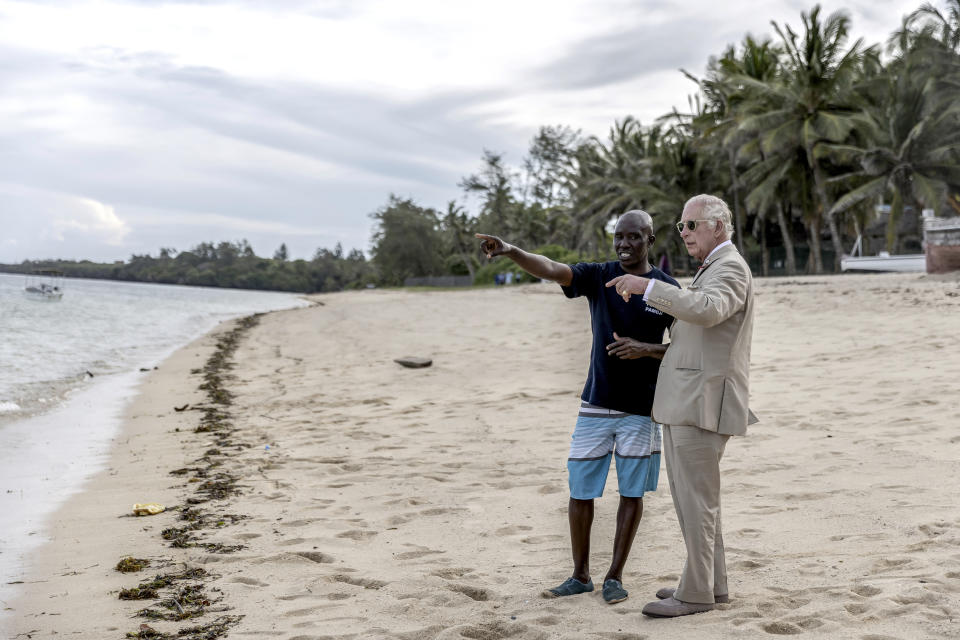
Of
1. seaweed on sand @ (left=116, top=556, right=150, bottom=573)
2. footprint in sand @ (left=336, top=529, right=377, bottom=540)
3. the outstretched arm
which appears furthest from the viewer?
footprint in sand @ (left=336, top=529, right=377, bottom=540)

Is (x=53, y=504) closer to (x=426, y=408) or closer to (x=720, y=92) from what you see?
(x=426, y=408)

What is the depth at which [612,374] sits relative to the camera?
3.29 metres

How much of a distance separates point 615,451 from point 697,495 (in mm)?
478

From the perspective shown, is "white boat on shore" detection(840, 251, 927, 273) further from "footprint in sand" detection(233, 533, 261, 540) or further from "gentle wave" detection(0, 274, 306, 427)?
"footprint in sand" detection(233, 533, 261, 540)

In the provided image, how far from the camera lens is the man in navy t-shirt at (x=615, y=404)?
3.29m

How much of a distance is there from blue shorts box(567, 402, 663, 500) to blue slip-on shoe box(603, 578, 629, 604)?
35 cm

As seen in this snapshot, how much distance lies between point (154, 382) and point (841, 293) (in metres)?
12.5

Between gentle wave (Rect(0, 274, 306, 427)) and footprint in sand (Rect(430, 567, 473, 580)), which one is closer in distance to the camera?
footprint in sand (Rect(430, 567, 473, 580))

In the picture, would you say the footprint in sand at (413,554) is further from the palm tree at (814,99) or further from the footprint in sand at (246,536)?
the palm tree at (814,99)

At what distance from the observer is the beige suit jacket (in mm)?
2859

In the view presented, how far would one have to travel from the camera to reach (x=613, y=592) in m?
3.26

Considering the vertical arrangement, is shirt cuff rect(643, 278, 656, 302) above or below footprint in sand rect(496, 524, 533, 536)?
above

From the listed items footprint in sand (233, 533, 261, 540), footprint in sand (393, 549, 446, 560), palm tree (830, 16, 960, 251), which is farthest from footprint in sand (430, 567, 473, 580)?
palm tree (830, 16, 960, 251)

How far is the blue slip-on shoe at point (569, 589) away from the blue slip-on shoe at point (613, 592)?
14 centimetres
